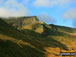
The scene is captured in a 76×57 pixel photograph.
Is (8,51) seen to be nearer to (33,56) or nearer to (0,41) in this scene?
(0,41)

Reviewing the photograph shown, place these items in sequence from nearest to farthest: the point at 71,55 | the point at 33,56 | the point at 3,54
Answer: the point at 3,54 < the point at 33,56 < the point at 71,55

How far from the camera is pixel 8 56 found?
69438mm

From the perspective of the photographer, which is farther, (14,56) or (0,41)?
(0,41)

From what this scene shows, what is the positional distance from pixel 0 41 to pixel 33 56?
20807mm

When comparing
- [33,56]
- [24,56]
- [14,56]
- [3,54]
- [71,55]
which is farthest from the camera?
[71,55]

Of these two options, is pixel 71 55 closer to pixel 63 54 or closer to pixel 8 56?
pixel 63 54

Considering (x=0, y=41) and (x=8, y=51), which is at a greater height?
(x=0, y=41)

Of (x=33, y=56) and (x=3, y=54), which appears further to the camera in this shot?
(x=33, y=56)

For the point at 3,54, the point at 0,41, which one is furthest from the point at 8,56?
the point at 0,41

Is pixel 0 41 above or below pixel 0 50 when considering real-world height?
above

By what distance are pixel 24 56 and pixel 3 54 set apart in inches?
596

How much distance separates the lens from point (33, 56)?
89375 mm

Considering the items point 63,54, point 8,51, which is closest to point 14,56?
point 8,51

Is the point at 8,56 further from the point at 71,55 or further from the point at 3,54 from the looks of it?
the point at 71,55
